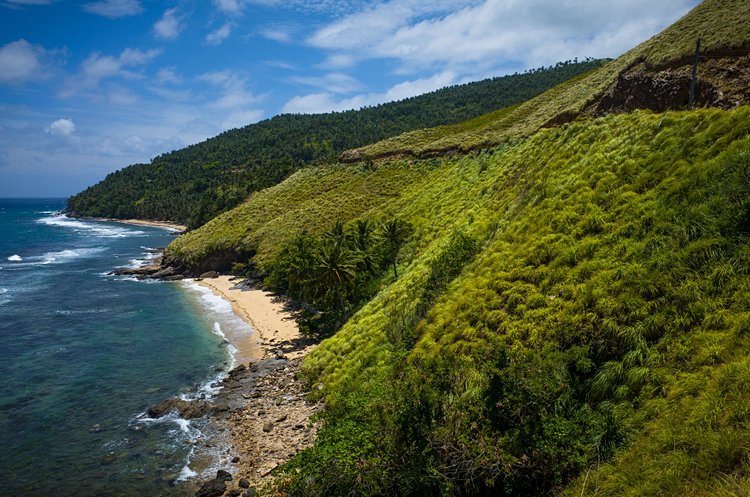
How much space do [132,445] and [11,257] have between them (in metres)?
106

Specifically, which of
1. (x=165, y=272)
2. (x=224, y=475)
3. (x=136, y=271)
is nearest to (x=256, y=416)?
(x=224, y=475)

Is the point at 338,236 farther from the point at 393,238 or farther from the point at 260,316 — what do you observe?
the point at 260,316

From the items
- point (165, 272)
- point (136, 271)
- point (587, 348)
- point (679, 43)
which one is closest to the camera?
point (587, 348)

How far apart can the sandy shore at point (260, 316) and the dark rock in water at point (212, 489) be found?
17.1 metres

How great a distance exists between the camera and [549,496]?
11836mm

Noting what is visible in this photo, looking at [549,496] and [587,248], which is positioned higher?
[587,248]

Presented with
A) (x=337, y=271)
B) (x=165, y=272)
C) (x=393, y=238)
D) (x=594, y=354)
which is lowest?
(x=165, y=272)

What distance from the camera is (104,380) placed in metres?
36.1

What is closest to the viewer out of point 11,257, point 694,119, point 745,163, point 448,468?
point 448,468

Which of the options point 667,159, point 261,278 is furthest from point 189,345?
point 667,159

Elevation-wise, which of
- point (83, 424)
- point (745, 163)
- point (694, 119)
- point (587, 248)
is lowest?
Result: point (83, 424)

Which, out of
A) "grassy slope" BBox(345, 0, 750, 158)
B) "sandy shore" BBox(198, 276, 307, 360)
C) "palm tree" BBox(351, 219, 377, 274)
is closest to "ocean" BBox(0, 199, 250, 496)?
"sandy shore" BBox(198, 276, 307, 360)

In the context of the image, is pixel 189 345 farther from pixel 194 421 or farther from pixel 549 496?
pixel 549 496

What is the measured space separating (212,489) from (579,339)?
62.8 feet
